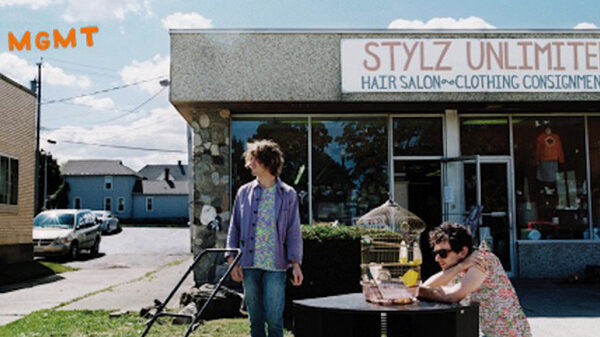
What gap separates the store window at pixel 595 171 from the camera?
1106 cm

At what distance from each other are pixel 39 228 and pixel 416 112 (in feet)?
43.1

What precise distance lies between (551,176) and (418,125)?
264cm

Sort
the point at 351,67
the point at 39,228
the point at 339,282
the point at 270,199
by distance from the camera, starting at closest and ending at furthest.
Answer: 1. the point at 270,199
2. the point at 339,282
3. the point at 351,67
4. the point at 39,228

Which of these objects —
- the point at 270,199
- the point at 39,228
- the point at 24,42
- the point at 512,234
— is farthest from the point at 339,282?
the point at 39,228

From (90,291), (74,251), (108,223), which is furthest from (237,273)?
(108,223)

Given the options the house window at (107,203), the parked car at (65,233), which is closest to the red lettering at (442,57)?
A: the parked car at (65,233)

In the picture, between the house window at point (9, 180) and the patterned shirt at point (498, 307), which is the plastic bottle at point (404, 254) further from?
the house window at point (9, 180)

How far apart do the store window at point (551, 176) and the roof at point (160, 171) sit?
224ft

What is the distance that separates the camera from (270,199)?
4.46m

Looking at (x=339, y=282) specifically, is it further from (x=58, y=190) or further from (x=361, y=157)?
(x=58, y=190)

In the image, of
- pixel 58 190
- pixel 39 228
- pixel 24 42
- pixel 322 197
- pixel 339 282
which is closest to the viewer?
pixel 339 282

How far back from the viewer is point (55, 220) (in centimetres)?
1961

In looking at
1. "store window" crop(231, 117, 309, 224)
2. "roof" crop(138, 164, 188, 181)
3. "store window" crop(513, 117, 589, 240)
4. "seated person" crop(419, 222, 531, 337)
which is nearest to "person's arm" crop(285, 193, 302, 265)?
"seated person" crop(419, 222, 531, 337)

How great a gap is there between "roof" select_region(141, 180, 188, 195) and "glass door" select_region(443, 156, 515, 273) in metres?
56.0
